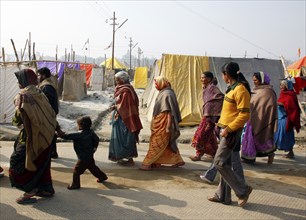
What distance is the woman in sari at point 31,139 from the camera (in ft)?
11.9

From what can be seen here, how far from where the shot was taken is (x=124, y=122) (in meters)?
5.57

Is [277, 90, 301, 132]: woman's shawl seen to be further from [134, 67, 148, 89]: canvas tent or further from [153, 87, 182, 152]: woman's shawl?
[134, 67, 148, 89]: canvas tent

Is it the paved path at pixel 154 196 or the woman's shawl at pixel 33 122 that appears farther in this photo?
the paved path at pixel 154 196

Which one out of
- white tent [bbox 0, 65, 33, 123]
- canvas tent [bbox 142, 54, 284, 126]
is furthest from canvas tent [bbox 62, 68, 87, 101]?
white tent [bbox 0, 65, 33, 123]

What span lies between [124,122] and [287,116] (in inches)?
129

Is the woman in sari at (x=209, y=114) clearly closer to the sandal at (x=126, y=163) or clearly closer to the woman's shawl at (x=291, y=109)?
the sandal at (x=126, y=163)

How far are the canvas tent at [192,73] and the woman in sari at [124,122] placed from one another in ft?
14.6

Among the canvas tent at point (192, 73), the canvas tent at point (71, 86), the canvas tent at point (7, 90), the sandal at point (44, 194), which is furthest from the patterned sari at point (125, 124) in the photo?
the canvas tent at point (71, 86)

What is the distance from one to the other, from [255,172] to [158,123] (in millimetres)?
1822

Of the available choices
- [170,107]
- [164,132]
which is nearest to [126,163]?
[164,132]

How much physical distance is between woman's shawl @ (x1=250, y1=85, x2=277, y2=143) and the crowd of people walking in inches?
0.6

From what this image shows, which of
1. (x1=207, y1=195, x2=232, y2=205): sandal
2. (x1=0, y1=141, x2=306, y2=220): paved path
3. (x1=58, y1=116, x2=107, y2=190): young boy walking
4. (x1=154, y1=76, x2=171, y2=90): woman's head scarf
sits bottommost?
(x1=0, y1=141, x2=306, y2=220): paved path

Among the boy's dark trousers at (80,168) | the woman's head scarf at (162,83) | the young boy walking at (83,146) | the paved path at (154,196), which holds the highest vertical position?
the woman's head scarf at (162,83)

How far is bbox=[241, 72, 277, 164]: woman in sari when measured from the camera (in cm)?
588
